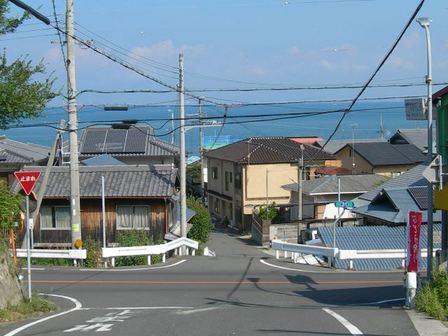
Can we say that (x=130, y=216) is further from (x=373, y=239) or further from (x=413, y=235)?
(x=413, y=235)

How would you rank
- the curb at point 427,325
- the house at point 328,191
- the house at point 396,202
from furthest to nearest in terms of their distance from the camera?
1. the house at point 328,191
2. the house at point 396,202
3. the curb at point 427,325

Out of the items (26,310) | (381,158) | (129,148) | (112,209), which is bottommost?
(26,310)

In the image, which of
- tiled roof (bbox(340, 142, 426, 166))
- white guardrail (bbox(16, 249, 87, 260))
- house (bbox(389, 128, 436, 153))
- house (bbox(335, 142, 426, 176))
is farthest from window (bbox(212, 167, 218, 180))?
white guardrail (bbox(16, 249, 87, 260))

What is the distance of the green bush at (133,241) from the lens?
90.5ft

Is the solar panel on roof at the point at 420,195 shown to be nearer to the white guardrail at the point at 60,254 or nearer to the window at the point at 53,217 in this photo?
the white guardrail at the point at 60,254

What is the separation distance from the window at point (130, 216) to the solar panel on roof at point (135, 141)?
20940 mm

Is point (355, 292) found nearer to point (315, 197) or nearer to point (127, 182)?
point (127, 182)

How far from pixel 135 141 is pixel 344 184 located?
18980 mm

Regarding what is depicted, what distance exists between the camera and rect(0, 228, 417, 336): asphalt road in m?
10.8

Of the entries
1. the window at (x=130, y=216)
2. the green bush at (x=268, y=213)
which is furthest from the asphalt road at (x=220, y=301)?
the green bush at (x=268, y=213)

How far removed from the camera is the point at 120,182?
3456cm

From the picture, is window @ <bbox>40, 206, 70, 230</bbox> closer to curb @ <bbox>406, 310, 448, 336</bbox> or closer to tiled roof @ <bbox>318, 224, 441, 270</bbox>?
tiled roof @ <bbox>318, 224, 441, 270</bbox>

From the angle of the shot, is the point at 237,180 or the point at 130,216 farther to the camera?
the point at 237,180

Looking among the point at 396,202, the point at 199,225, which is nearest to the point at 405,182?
the point at 396,202
